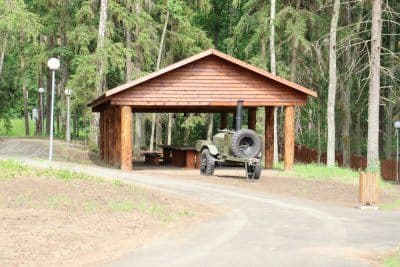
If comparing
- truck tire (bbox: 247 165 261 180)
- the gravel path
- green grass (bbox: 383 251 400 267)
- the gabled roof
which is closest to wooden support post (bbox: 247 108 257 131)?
the gabled roof

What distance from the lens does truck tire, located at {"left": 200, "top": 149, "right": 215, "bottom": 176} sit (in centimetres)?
2341

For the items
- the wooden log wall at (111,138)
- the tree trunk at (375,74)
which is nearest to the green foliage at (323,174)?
the tree trunk at (375,74)

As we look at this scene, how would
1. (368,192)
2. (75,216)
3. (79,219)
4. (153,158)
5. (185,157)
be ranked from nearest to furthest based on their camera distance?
(79,219) → (75,216) → (368,192) → (185,157) → (153,158)

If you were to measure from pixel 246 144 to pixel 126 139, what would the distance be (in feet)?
15.9

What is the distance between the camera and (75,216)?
11.8 m

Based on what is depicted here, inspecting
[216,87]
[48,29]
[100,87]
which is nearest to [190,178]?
[216,87]

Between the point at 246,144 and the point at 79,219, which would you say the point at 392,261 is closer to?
the point at 79,219

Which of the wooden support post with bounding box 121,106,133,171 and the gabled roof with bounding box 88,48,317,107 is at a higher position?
the gabled roof with bounding box 88,48,317,107

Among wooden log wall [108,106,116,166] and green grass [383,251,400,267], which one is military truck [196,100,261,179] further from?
green grass [383,251,400,267]

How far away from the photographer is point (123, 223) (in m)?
11.7

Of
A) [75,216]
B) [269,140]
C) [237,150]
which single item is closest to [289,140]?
[269,140]

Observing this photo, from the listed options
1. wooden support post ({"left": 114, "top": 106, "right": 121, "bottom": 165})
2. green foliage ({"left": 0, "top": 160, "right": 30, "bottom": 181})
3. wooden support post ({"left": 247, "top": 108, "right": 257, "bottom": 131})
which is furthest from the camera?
wooden support post ({"left": 247, "top": 108, "right": 257, "bottom": 131})

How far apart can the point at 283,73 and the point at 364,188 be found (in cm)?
1634

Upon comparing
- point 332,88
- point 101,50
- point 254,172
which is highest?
point 101,50
